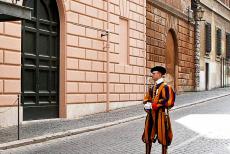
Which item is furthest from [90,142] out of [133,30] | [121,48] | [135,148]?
[133,30]

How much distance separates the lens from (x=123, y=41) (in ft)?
65.0

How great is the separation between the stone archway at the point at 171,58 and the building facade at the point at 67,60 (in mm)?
6312

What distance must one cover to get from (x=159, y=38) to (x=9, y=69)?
12.6 metres

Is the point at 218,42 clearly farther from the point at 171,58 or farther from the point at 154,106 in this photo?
→ the point at 154,106

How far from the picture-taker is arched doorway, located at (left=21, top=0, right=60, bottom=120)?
45.7ft

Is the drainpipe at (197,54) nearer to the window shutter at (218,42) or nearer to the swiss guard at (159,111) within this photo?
the window shutter at (218,42)

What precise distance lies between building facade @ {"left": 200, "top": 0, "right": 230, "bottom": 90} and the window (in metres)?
13.7

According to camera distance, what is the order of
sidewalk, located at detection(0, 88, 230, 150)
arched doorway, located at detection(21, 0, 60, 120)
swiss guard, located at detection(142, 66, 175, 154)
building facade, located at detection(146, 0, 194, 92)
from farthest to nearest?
building facade, located at detection(146, 0, 194, 92) < arched doorway, located at detection(21, 0, 60, 120) < sidewalk, located at detection(0, 88, 230, 150) < swiss guard, located at detection(142, 66, 175, 154)

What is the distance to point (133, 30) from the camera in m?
20.6

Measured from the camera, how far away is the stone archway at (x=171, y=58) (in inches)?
1034

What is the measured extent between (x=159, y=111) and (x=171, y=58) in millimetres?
19271

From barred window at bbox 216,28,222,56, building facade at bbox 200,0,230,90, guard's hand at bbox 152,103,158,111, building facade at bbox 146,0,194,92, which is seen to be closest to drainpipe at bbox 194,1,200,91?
building facade at bbox 146,0,194,92

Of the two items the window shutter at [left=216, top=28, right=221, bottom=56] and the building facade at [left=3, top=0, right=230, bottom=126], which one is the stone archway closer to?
the building facade at [left=3, top=0, right=230, bottom=126]

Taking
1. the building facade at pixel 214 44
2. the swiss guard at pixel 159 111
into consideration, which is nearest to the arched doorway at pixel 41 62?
the swiss guard at pixel 159 111
